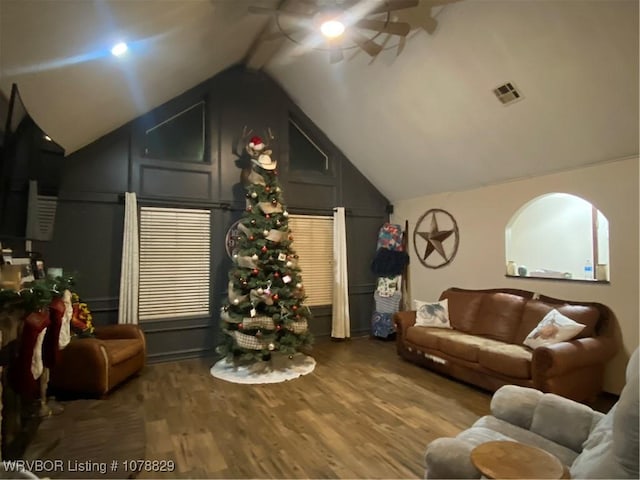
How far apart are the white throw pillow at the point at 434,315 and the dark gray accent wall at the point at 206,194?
154 cm

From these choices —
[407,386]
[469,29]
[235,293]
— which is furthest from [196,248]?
[469,29]

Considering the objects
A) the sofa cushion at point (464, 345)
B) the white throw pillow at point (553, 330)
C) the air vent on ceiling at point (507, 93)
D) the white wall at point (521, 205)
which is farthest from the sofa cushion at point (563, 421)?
the air vent on ceiling at point (507, 93)

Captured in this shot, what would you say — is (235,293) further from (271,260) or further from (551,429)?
(551,429)

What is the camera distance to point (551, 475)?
4.36ft

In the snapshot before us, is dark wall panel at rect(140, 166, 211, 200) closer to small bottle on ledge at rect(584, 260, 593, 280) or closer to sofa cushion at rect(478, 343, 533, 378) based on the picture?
sofa cushion at rect(478, 343, 533, 378)

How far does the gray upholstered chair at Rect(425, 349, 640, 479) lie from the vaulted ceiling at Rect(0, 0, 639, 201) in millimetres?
2666

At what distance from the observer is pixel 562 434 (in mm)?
1860

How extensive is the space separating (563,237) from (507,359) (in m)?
3.10

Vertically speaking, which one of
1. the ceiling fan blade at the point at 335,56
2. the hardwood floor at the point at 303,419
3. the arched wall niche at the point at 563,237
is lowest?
the hardwood floor at the point at 303,419

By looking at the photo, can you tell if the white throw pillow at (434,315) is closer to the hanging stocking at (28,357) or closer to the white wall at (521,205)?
the white wall at (521,205)

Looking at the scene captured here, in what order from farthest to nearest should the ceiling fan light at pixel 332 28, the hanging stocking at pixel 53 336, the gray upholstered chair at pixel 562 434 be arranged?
the ceiling fan light at pixel 332 28 < the hanging stocking at pixel 53 336 < the gray upholstered chair at pixel 562 434

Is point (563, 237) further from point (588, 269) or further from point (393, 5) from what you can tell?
point (393, 5)

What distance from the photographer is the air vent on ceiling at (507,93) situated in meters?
3.52

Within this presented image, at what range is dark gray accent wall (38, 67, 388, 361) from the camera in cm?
439
